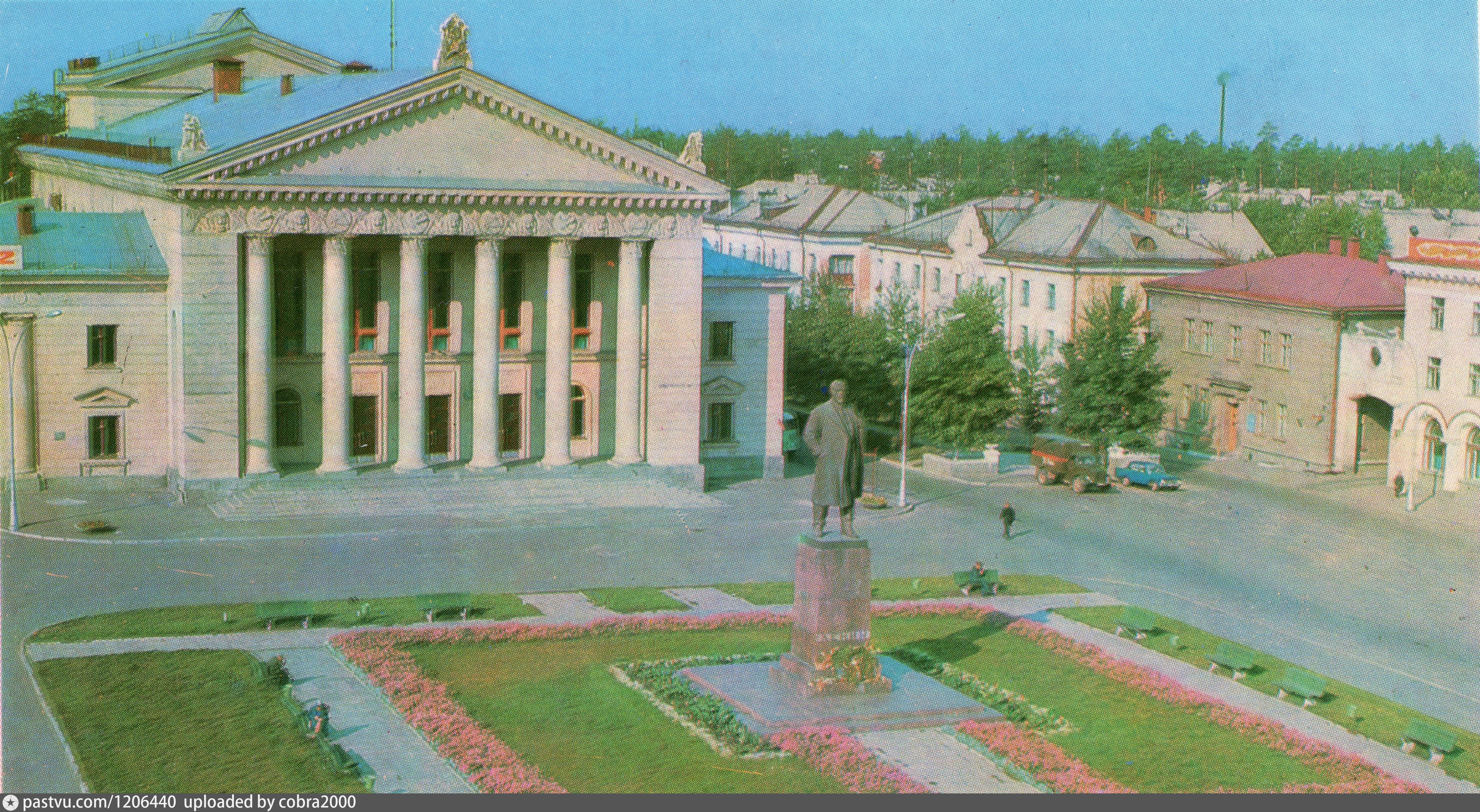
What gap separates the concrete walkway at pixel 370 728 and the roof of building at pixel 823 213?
66019mm

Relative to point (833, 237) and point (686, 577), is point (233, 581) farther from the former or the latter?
point (833, 237)

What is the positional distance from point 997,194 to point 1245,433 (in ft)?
200

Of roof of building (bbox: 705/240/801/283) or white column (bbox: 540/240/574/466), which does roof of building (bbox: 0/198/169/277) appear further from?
roof of building (bbox: 705/240/801/283)

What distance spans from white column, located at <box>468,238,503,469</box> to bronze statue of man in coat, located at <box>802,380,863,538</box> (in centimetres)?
2469

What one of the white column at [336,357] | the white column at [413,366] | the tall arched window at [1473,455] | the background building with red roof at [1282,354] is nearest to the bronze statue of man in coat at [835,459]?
the white column at [413,366]

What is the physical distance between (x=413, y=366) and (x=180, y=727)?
25.3m

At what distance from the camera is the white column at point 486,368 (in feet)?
167

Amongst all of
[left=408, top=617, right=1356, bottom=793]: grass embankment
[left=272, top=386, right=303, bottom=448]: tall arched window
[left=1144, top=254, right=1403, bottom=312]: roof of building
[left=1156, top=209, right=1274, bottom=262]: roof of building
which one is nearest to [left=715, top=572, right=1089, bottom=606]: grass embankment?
[left=408, top=617, right=1356, bottom=793]: grass embankment

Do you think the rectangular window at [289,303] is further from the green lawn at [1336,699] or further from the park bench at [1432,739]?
the park bench at [1432,739]

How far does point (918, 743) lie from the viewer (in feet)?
85.8

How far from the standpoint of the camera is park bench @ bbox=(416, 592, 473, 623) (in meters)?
34.3

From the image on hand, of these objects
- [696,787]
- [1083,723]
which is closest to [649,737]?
[696,787]

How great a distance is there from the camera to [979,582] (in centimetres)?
3838

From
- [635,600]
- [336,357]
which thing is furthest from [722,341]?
[635,600]
